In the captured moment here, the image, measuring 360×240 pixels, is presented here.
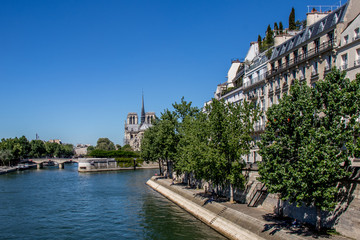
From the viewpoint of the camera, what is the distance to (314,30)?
39875 millimetres

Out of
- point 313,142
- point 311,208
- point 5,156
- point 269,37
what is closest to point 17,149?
point 5,156

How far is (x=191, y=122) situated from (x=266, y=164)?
27297 mm

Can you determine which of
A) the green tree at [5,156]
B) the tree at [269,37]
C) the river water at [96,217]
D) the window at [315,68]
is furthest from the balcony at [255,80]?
the green tree at [5,156]

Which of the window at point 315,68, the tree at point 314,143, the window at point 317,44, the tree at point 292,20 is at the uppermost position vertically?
the tree at point 292,20

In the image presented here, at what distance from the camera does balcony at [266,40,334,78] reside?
121ft

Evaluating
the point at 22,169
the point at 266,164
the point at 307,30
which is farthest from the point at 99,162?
the point at 266,164

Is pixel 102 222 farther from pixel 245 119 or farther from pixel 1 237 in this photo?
pixel 245 119

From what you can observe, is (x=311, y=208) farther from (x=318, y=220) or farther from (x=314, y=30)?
(x=314, y=30)

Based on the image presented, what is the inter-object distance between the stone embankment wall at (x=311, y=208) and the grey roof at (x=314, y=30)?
680 inches

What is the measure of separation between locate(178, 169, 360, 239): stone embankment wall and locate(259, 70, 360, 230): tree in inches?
34.6

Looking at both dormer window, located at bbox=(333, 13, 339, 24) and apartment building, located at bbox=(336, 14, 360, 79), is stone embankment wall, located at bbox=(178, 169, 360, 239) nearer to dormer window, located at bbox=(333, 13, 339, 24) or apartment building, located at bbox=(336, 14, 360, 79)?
apartment building, located at bbox=(336, 14, 360, 79)

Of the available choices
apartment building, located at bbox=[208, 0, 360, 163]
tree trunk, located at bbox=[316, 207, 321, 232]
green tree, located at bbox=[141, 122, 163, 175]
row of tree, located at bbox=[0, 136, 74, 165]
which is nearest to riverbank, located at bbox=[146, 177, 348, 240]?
tree trunk, located at bbox=[316, 207, 321, 232]

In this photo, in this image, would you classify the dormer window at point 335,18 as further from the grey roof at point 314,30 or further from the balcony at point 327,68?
the balcony at point 327,68

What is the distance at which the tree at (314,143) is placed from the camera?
21.6 m
